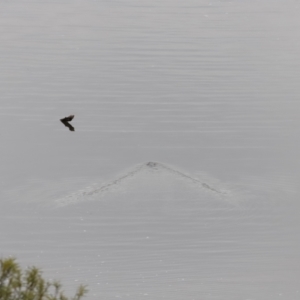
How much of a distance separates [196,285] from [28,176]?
2516mm

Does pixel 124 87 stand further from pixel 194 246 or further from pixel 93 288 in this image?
pixel 93 288

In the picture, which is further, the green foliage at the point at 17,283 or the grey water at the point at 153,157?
the grey water at the point at 153,157

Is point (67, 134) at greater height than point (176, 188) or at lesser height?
greater

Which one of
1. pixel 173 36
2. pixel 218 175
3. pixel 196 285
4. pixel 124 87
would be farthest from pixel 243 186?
pixel 173 36

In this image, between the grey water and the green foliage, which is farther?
the grey water

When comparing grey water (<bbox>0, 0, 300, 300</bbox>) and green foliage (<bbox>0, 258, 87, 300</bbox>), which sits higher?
grey water (<bbox>0, 0, 300, 300</bbox>)

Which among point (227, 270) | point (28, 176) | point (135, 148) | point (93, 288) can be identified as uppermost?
point (135, 148)

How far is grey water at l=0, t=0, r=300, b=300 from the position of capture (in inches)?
258

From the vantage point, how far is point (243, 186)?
7969 mm

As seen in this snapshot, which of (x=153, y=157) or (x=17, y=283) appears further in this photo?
(x=153, y=157)

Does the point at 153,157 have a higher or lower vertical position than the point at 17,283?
higher

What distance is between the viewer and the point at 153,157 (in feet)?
28.6

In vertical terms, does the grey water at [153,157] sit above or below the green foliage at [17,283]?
above

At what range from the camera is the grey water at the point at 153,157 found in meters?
6.56
